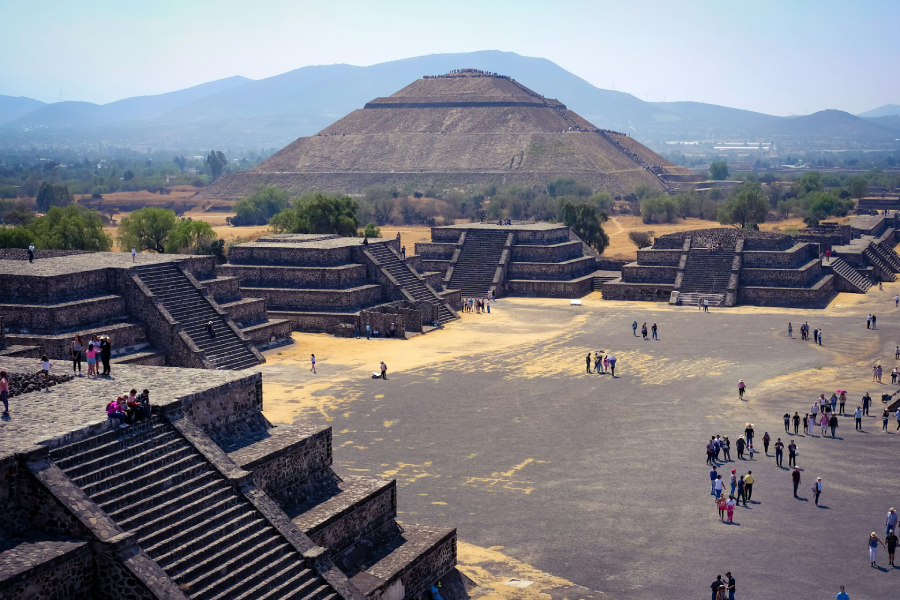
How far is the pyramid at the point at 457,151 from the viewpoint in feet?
447

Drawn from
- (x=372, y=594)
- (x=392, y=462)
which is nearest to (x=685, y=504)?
(x=392, y=462)

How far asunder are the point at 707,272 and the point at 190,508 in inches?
1751

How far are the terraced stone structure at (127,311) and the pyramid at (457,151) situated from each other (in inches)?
3765

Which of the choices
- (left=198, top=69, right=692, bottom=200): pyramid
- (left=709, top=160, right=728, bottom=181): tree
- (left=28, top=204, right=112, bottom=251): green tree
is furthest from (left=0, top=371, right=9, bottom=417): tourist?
(left=709, top=160, right=728, bottom=181): tree

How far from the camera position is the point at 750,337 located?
43.2m

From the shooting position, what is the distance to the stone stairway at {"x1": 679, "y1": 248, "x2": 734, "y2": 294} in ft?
179

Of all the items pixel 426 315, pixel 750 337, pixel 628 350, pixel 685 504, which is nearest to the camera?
pixel 685 504

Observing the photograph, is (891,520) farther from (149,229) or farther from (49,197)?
(49,197)

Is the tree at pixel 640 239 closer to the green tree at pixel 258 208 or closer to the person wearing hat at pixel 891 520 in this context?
the green tree at pixel 258 208

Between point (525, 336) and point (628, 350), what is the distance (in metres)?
5.27

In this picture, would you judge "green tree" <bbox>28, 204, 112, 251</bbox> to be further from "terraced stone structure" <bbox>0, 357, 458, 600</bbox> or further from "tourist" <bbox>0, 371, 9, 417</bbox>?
"tourist" <bbox>0, 371, 9, 417</bbox>

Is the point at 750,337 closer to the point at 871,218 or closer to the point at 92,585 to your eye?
the point at 92,585

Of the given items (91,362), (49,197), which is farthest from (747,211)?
(49,197)

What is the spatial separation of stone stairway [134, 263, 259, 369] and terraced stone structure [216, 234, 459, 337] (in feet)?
17.0
